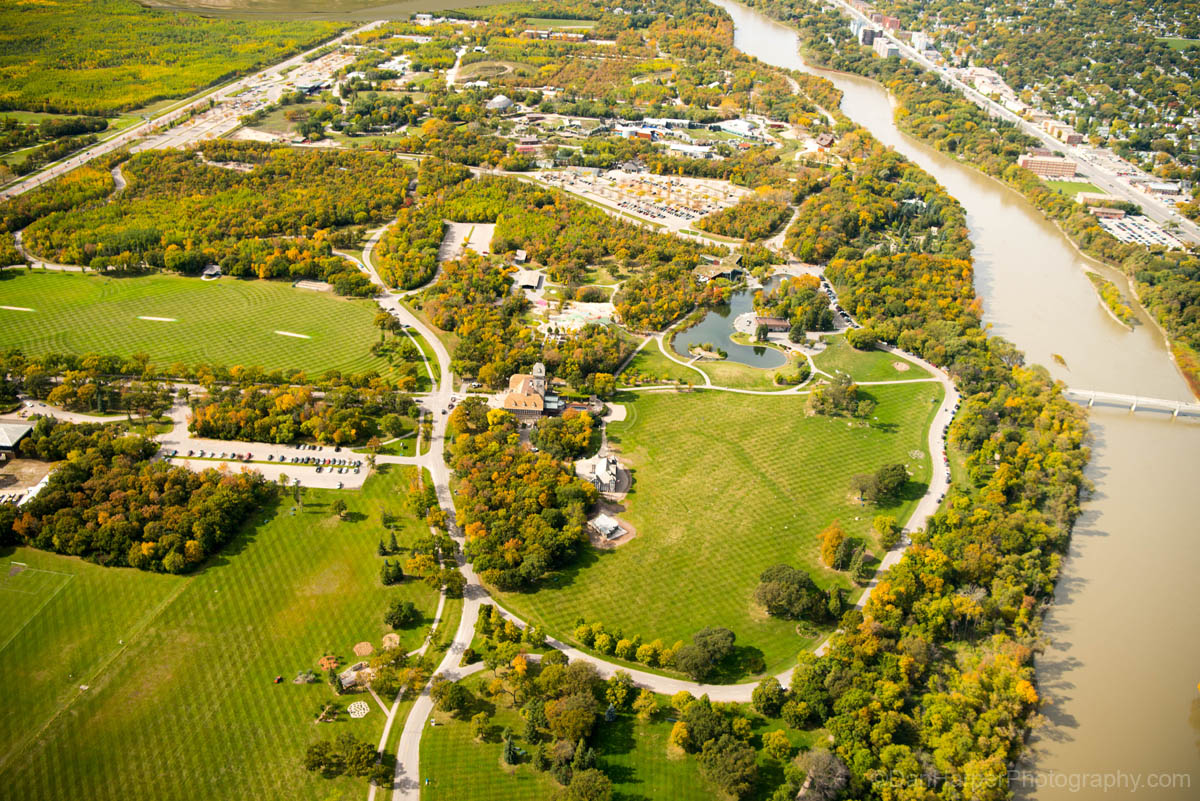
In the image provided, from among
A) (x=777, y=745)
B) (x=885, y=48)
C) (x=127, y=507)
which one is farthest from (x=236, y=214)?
(x=885, y=48)

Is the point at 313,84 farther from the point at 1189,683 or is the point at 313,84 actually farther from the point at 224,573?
the point at 1189,683

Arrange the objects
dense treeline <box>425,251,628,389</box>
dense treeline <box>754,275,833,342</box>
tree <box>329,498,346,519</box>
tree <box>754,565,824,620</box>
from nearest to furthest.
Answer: tree <box>754,565,824,620</box>, tree <box>329,498,346,519</box>, dense treeline <box>425,251,628,389</box>, dense treeline <box>754,275,833,342</box>

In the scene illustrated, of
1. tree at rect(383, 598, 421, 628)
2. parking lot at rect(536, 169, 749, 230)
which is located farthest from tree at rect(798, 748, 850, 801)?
parking lot at rect(536, 169, 749, 230)

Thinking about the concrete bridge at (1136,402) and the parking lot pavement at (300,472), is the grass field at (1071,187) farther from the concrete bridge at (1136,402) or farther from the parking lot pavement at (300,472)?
the parking lot pavement at (300,472)

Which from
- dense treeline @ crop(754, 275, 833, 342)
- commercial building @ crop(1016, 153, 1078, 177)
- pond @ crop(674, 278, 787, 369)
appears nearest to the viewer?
pond @ crop(674, 278, 787, 369)

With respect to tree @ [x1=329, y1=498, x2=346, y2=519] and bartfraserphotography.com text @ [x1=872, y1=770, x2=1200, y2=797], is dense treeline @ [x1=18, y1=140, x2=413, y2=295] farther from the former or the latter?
bartfraserphotography.com text @ [x1=872, y1=770, x2=1200, y2=797]

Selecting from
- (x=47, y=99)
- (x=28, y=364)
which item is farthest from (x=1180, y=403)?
(x=47, y=99)
